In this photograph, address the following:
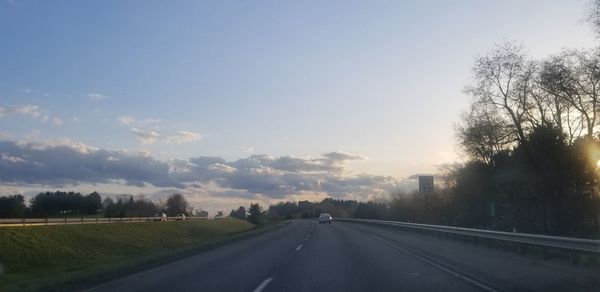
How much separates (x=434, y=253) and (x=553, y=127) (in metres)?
27.5

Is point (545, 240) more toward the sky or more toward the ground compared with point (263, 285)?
more toward the sky

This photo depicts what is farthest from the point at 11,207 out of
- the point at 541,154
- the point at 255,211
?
the point at 541,154

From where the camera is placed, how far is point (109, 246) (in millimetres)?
51188

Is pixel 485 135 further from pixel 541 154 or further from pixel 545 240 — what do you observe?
pixel 545 240

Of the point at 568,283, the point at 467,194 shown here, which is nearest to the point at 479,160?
the point at 467,194

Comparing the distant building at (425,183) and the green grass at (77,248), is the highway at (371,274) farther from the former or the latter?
the distant building at (425,183)

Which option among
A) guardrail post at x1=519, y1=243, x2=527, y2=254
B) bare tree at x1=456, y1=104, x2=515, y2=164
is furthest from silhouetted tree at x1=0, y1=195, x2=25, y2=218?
guardrail post at x1=519, y1=243, x2=527, y2=254

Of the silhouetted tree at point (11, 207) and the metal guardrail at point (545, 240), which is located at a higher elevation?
the silhouetted tree at point (11, 207)

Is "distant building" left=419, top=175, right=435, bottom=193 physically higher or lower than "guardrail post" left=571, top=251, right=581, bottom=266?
higher

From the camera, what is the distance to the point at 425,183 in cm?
4909

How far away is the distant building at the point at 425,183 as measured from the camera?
160 feet

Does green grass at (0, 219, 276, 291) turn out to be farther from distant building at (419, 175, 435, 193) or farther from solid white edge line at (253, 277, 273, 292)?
distant building at (419, 175, 435, 193)

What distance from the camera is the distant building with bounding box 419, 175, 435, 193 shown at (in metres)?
48.7

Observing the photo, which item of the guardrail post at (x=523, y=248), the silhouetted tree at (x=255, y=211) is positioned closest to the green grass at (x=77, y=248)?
the guardrail post at (x=523, y=248)
